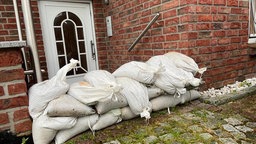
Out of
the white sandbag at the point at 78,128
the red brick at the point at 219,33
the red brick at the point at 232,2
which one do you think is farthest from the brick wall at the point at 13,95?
the red brick at the point at 232,2

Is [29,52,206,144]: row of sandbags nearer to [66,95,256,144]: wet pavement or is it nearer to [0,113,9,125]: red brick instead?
[66,95,256,144]: wet pavement

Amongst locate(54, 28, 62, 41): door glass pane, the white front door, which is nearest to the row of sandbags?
the white front door

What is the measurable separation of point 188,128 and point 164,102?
363 mm

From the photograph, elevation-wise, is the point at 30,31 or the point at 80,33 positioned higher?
the point at 80,33

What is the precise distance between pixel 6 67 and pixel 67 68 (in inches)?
16.1

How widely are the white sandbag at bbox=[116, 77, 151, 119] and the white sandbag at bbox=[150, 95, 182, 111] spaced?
127mm

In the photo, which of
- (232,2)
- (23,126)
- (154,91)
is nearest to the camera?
(23,126)

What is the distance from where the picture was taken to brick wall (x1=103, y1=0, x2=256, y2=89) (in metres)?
1.94

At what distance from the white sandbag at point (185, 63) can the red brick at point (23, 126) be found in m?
1.37

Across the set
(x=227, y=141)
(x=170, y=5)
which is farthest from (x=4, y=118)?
(x=170, y=5)

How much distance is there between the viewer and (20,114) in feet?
4.37

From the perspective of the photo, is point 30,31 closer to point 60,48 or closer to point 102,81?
point 102,81

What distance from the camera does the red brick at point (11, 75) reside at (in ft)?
4.15

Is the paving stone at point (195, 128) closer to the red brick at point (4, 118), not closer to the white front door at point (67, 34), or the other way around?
the red brick at point (4, 118)
